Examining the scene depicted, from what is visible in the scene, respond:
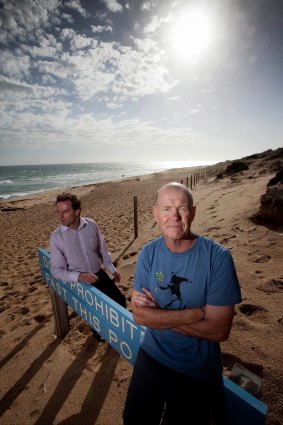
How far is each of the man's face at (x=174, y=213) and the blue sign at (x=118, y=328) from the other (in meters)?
0.79

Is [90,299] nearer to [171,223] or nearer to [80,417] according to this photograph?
[80,417]

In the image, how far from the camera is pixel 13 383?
9.24 feet

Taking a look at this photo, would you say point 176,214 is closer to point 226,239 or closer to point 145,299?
point 145,299

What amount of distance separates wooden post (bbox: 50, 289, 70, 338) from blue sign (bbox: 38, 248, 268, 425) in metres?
0.16

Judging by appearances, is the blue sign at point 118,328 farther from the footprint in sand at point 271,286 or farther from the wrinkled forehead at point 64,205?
the footprint in sand at point 271,286

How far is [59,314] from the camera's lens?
3.38m

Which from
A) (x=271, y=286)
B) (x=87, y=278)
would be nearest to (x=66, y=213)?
(x=87, y=278)

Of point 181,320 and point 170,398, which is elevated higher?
point 181,320

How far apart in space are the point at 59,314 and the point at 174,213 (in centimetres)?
262

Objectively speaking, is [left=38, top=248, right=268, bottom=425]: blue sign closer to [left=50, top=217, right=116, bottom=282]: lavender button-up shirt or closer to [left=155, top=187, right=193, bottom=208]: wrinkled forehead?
[left=50, top=217, right=116, bottom=282]: lavender button-up shirt

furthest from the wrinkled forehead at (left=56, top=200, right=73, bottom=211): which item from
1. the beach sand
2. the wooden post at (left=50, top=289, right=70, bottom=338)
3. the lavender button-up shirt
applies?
the beach sand

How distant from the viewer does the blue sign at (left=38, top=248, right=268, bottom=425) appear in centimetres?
126

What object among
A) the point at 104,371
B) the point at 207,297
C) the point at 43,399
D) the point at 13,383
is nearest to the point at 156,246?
the point at 207,297

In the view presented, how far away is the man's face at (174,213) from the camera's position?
1.70 metres
